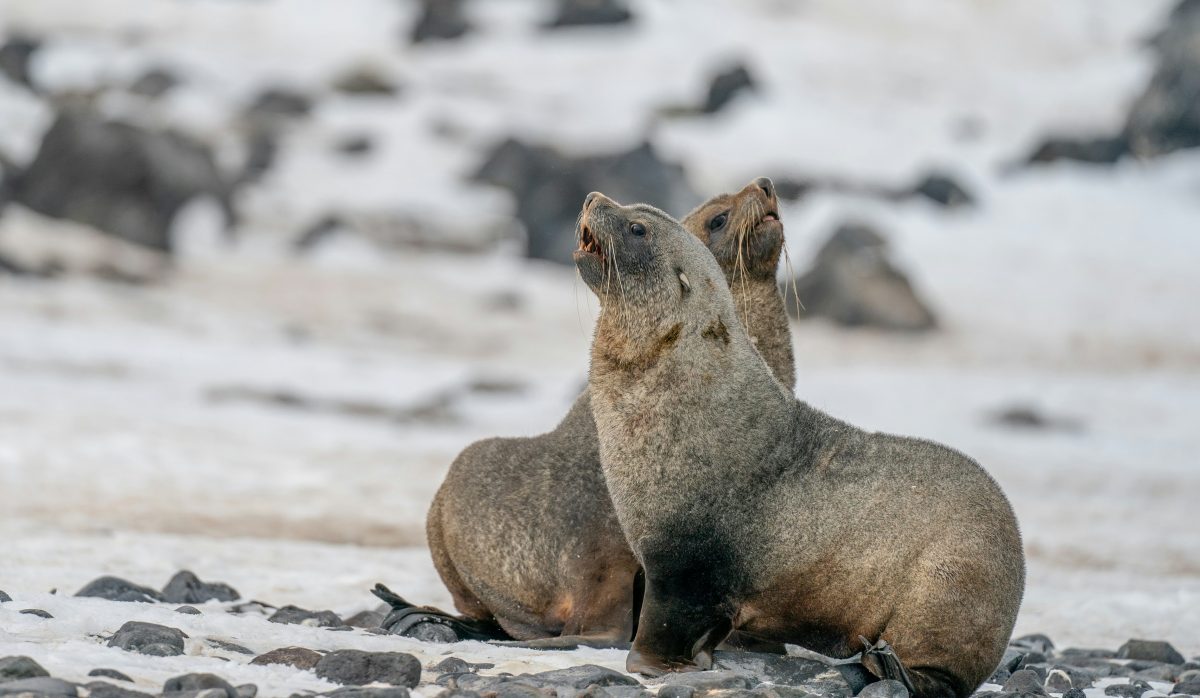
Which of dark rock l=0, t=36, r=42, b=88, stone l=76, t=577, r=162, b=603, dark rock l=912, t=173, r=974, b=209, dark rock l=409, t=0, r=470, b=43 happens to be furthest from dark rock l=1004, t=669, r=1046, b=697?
dark rock l=409, t=0, r=470, b=43

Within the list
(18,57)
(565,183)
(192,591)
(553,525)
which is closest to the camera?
(553,525)

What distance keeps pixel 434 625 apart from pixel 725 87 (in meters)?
32.5

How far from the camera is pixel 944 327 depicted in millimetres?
24156

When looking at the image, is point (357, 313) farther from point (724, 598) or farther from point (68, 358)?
point (724, 598)

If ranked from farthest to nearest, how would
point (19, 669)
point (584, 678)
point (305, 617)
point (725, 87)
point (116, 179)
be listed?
point (725, 87), point (116, 179), point (305, 617), point (584, 678), point (19, 669)

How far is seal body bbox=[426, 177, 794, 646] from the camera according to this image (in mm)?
5840

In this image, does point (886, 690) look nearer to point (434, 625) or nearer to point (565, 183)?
point (434, 625)

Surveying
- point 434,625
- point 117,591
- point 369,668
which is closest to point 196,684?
point 369,668

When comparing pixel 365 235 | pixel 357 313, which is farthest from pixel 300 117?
pixel 357 313

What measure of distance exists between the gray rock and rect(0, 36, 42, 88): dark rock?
33.8 metres

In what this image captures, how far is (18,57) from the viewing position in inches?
1432

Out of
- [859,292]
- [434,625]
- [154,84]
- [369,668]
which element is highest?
[154,84]

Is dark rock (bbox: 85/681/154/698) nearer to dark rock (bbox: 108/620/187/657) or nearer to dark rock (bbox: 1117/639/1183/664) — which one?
dark rock (bbox: 108/620/187/657)

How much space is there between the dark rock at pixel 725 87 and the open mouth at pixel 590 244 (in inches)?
1265
